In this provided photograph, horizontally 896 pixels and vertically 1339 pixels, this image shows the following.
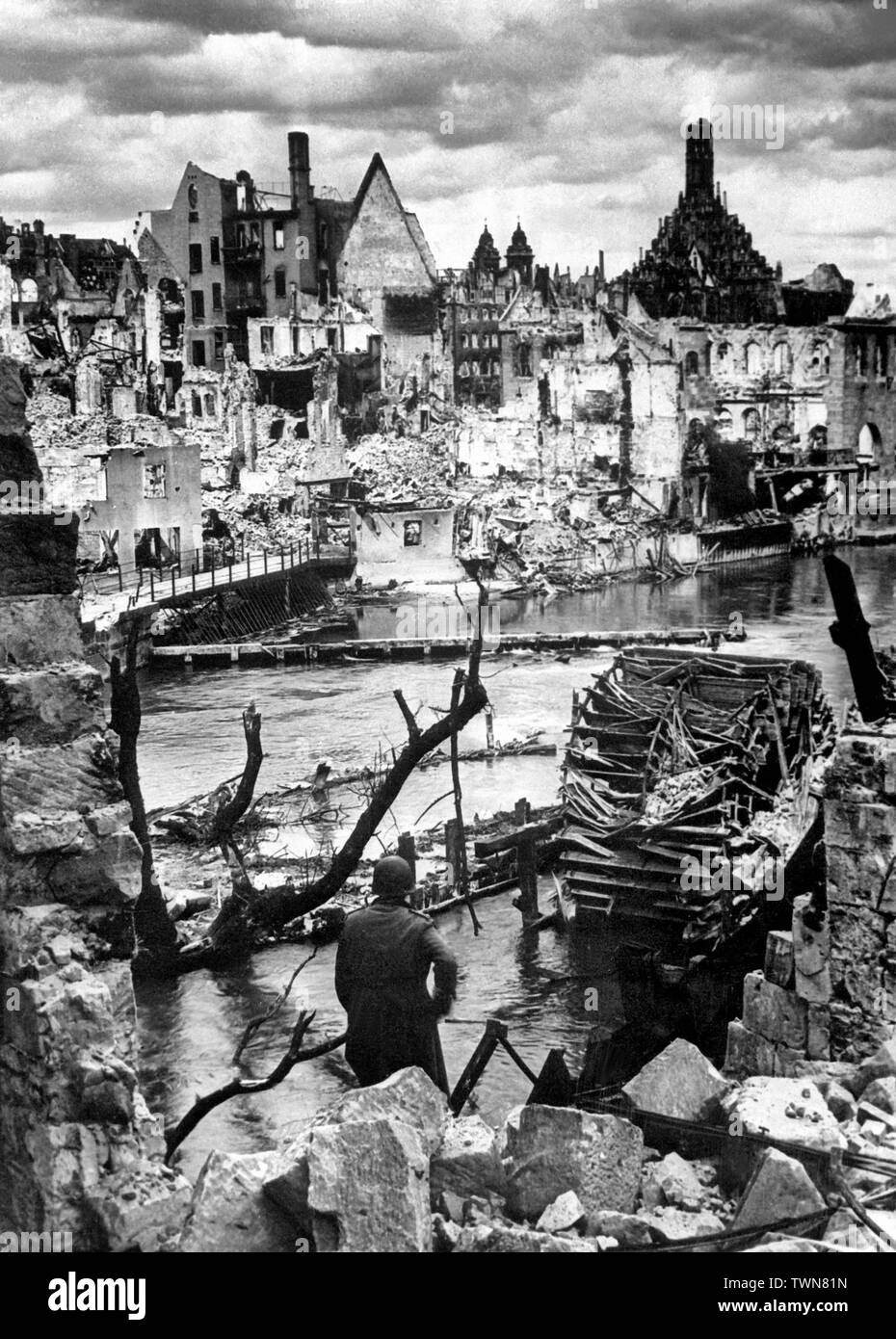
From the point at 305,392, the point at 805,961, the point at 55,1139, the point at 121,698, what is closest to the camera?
the point at 55,1139

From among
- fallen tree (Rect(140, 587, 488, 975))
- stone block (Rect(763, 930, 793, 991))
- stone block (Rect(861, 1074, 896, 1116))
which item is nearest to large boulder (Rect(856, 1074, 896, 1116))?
stone block (Rect(861, 1074, 896, 1116))

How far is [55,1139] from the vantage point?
4480mm

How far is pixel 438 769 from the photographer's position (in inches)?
332

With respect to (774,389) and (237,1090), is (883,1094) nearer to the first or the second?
(237,1090)

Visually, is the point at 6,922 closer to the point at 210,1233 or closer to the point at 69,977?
the point at 69,977

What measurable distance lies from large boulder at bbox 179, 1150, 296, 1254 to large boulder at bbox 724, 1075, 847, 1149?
1.68m

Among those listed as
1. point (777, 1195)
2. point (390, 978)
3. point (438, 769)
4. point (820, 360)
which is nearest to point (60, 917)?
point (390, 978)

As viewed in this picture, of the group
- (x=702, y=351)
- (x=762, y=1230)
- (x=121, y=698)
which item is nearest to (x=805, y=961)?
(x=762, y=1230)

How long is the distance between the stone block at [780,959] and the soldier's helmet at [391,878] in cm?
192

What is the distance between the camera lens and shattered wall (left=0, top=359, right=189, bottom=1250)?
4.45m

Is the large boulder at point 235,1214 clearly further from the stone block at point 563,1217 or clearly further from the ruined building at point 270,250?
the ruined building at point 270,250

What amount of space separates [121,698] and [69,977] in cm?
273

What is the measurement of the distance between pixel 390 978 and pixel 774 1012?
1.96 metres

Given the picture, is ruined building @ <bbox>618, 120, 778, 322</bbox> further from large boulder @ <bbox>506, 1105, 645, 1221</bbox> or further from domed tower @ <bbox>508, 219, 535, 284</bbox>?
large boulder @ <bbox>506, 1105, 645, 1221</bbox>
